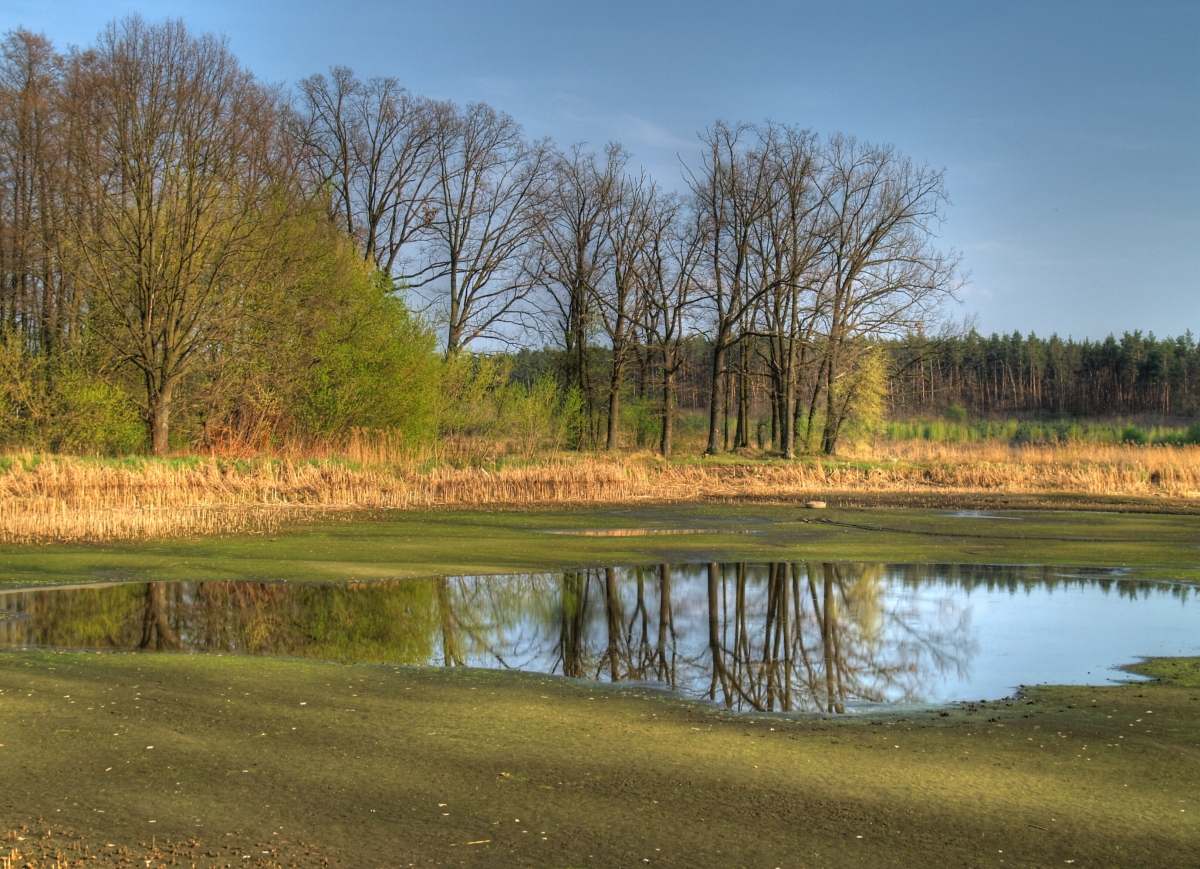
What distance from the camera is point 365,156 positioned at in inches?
1629

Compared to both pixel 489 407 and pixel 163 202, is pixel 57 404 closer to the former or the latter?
pixel 163 202

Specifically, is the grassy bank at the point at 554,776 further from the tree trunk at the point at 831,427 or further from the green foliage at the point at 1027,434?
the green foliage at the point at 1027,434

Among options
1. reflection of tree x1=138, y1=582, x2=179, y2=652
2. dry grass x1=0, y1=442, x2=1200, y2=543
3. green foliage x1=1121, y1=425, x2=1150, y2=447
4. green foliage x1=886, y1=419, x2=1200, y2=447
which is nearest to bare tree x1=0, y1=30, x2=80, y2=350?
dry grass x1=0, y1=442, x2=1200, y2=543

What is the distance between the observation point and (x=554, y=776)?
578cm

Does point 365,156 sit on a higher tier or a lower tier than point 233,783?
higher

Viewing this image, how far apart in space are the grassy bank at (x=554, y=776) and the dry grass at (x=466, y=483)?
10793 mm

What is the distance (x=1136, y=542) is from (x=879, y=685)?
1270 cm

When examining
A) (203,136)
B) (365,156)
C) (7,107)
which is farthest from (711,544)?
(365,156)

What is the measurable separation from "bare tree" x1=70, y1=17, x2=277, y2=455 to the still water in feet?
51.1

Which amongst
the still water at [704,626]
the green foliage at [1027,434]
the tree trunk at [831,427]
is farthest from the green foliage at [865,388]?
the still water at [704,626]

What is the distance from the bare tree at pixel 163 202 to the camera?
24938 mm

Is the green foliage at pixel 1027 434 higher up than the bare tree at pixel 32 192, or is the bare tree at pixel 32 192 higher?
the bare tree at pixel 32 192

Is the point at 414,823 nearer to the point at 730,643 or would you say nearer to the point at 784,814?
the point at 784,814

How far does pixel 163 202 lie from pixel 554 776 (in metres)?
24.2
